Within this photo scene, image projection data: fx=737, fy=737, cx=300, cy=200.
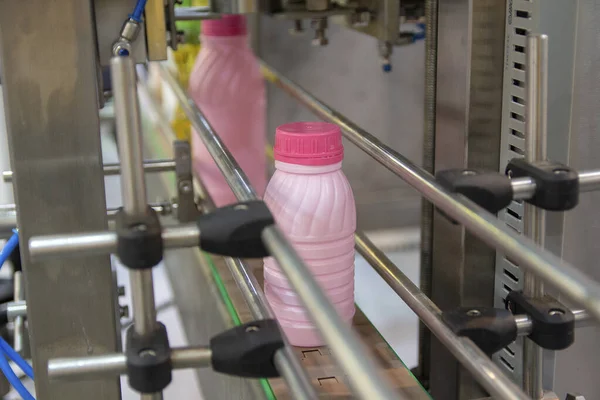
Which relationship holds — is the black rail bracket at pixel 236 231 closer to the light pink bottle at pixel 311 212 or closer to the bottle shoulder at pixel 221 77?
the light pink bottle at pixel 311 212

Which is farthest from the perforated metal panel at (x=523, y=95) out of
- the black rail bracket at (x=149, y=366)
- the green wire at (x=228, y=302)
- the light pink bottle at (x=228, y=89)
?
the light pink bottle at (x=228, y=89)

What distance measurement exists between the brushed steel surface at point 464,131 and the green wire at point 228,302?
0.96 ft

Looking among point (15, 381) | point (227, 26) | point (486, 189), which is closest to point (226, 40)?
point (227, 26)

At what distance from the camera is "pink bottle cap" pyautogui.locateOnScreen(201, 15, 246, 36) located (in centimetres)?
127

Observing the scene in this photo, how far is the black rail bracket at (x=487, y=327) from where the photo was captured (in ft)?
2.02

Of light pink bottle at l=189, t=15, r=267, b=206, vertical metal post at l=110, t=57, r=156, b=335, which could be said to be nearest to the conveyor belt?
vertical metal post at l=110, t=57, r=156, b=335

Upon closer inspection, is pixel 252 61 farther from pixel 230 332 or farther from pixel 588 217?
pixel 230 332

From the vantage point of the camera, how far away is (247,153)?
129 cm

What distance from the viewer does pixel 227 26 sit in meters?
1.27

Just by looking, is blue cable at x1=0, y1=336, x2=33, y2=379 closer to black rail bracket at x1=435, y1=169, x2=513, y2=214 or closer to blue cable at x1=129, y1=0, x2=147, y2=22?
blue cable at x1=129, y1=0, x2=147, y2=22

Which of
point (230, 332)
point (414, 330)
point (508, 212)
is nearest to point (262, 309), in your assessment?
point (230, 332)

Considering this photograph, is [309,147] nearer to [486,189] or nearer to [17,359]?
[486,189]

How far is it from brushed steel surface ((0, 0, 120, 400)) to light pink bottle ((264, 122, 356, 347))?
0.19 metres

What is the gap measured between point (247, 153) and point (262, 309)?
2.11 ft
